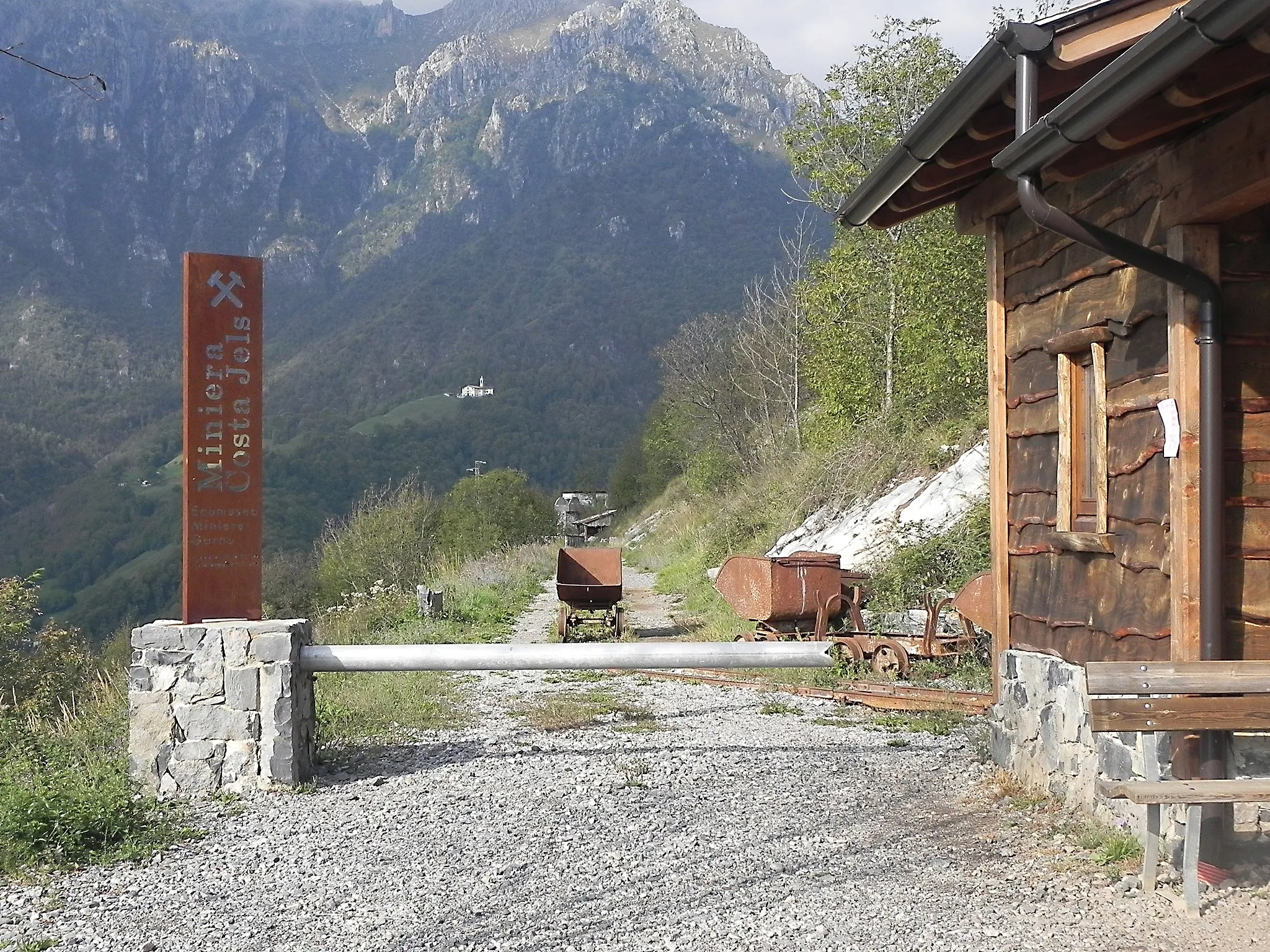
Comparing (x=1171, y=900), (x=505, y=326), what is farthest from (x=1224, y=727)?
(x=505, y=326)

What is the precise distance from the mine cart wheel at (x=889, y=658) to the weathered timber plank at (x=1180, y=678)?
596 cm

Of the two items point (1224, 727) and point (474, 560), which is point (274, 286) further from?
point (1224, 727)

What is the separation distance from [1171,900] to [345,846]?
12.2 ft

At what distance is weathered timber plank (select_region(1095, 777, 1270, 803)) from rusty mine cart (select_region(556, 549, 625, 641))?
36.2 ft

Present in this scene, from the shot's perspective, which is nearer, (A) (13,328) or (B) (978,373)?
(B) (978,373)

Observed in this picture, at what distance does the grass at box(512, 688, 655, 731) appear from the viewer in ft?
29.0

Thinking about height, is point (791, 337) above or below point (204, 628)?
above

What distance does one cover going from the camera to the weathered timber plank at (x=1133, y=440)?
494 centimetres

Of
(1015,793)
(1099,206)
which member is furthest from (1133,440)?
(1015,793)

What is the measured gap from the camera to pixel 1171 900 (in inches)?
174

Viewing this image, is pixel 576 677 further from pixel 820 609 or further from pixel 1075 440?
pixel 1075 440

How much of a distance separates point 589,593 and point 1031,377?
33.0ft

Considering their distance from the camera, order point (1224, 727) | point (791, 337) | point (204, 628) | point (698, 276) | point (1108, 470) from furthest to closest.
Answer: point (698, 276) < point (791, 337) < point (204, 628) < point (1108, 470) < point (1224, 727)

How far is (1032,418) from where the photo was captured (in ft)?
20.5
